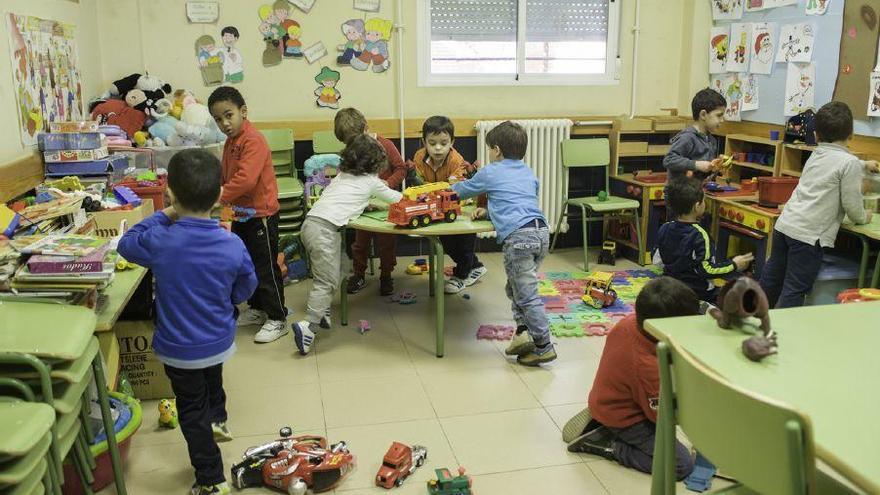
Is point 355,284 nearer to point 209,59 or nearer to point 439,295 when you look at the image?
point 439,295

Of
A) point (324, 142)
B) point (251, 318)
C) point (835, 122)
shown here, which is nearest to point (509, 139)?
point (835, 122)

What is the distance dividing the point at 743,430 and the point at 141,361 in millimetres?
2761

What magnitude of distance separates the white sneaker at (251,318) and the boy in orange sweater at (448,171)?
1.28 meters

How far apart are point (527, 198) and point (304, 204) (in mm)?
2194

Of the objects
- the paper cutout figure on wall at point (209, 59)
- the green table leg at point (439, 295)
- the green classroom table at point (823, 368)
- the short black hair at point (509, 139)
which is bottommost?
the green table leg at point (439, 295)

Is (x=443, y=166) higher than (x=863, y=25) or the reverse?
the reverse

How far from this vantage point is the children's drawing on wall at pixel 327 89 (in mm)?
5668

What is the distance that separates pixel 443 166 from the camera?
4.71 meters

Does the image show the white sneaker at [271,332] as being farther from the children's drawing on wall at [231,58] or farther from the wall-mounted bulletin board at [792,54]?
the wall-mounted bulletin board at [792,54]

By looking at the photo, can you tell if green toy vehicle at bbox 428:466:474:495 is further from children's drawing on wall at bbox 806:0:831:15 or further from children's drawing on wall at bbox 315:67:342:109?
children's drawing on wall at bbox 806:0:831:15

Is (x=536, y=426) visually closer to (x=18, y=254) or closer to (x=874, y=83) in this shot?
(x=18, y=254)

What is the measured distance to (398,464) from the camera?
274cm

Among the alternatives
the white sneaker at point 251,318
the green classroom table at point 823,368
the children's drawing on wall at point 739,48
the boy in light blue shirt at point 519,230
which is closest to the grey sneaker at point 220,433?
the white sneaker at point 251,318

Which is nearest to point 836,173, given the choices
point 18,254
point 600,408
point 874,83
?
point 874,83
